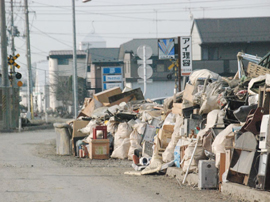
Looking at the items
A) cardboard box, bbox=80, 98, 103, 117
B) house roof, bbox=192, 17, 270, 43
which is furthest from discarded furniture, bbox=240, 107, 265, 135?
house roof, bbox=192, 17, 270, 43

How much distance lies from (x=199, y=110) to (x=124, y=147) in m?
3.14

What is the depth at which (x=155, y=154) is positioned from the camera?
11031 millimetres

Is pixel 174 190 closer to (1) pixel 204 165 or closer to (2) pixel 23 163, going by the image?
(1) pixel 204 165

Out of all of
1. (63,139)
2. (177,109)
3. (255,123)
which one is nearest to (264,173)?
(255,123)

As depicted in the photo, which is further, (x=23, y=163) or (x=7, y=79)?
(x=7, y=79)

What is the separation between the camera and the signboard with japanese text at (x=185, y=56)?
1535 cm

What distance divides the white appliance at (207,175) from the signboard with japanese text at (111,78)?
16.3 meters

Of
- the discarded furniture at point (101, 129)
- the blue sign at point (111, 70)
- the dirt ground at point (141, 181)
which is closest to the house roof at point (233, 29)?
the blue sign at point (111, 70)

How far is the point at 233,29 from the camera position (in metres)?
49.1

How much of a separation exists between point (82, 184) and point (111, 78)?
53.1 feet

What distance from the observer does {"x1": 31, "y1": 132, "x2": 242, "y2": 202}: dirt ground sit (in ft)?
25.6

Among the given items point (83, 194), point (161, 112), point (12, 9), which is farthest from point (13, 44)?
point (83, 194)

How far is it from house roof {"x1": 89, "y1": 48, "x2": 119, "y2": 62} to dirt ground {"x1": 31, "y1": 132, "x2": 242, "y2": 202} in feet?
152

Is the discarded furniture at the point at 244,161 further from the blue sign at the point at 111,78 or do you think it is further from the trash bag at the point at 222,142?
the blue sign at the point at 111,78
